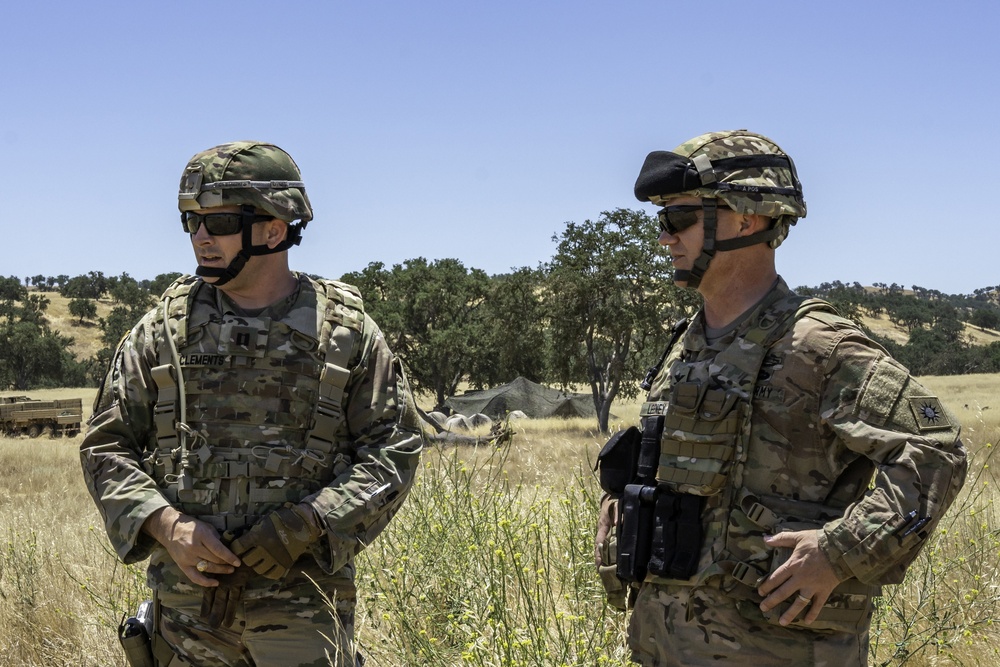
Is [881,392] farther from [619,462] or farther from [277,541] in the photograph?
[277,541]

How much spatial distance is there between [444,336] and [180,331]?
124 ft

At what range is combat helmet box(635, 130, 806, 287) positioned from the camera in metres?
2.73

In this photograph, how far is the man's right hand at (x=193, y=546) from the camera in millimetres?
2904

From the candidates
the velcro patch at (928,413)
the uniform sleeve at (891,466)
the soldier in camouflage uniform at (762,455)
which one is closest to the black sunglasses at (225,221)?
the soldier in camouflage uniform at (762,455)

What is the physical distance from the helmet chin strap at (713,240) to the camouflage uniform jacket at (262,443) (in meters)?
1.12

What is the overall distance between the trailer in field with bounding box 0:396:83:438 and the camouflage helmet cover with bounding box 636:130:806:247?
29.5 metres

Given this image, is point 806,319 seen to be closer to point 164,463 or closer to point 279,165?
point 279,165

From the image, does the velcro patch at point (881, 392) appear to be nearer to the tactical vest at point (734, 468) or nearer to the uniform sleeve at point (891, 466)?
the uniform sleeve at point (891, 466)

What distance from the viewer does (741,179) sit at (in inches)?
108

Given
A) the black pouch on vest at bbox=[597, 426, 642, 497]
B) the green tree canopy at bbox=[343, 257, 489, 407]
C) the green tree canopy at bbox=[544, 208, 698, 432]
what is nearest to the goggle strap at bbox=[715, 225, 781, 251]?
the black pouch on vest at bbox=[597, 426, 642, 497]

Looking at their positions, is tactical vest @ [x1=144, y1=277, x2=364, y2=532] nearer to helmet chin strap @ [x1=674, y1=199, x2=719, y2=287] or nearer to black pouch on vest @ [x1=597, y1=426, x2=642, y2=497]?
black pouch on vest @ [x1=597, y1=426, x2=642, y2=497]

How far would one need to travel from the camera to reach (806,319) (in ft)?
8.47

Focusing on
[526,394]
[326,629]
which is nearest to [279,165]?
[326,629]

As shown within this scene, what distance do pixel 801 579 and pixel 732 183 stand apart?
3.61ft
